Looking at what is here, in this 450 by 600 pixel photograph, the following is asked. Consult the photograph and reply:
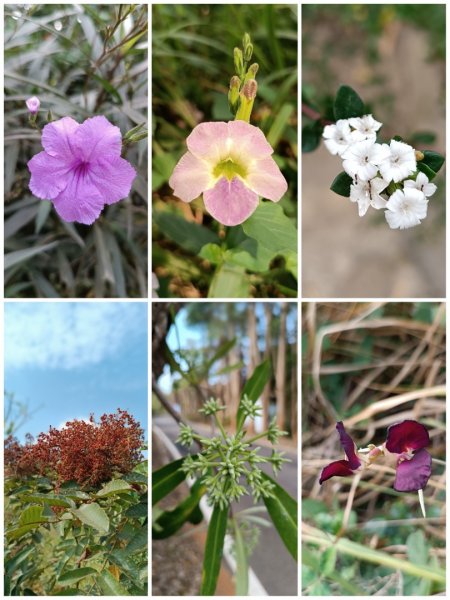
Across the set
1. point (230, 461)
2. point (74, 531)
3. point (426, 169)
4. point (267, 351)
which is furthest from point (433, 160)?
point (74, 531)

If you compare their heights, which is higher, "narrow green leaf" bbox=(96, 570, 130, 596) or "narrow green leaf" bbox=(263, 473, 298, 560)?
"narrow green leaf" bbox=(263, 473, 298, 560)

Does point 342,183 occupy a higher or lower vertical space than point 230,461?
higher

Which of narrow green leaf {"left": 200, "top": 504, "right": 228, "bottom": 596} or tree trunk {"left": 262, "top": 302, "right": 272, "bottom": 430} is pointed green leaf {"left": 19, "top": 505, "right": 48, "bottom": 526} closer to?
narrow green leaf {"left": 200, "top": 504, "right": 228, "bottom": 596}

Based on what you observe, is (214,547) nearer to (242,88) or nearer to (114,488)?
(114,488)

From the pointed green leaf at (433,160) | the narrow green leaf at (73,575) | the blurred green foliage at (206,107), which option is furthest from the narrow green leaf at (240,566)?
the pointed green leaf at (433,160)

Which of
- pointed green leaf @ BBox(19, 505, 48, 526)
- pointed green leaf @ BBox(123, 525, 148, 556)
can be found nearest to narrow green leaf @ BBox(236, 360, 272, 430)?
pointed green leaf @ BBox(123, 525, 148, 556)

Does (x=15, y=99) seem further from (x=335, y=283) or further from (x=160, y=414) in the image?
(x=335, y=283)
